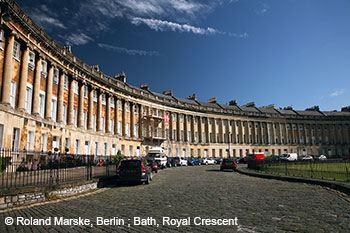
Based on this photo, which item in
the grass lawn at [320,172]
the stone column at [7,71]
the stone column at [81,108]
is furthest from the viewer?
the stone column at [81,108]

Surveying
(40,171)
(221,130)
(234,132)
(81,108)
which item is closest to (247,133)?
(234,132)

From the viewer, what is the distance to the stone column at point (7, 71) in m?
18.8

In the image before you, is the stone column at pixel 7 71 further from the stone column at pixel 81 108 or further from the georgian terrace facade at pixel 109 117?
the stone column at pixel 81 108

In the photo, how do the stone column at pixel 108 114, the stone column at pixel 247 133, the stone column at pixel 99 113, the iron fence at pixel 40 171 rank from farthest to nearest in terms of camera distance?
the stone column at pixel 247 133
the stone column at pixel 108 114
the stone column at pixel 99 113
the iron fence at pixel 40 171

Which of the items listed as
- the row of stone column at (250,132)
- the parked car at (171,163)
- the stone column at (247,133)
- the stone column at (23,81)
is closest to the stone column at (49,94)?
the stone column at (23,81)

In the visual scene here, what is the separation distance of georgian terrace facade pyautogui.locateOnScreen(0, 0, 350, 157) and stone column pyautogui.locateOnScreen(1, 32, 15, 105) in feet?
0.23

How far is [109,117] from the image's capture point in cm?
4006

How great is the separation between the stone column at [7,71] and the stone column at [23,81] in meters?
1.64

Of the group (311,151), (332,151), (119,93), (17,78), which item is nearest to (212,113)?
(119,93)

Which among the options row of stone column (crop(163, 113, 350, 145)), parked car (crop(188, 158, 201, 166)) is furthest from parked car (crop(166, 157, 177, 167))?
row of stone column (crop(163, 113, 350, 145))

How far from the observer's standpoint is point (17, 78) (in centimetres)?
2147

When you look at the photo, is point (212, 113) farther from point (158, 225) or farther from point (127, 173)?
point (158, 225)

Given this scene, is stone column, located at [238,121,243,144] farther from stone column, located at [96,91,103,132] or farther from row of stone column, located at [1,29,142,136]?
stone column, located at [96,91,103,132]

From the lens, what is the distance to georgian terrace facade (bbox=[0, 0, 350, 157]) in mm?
21016
